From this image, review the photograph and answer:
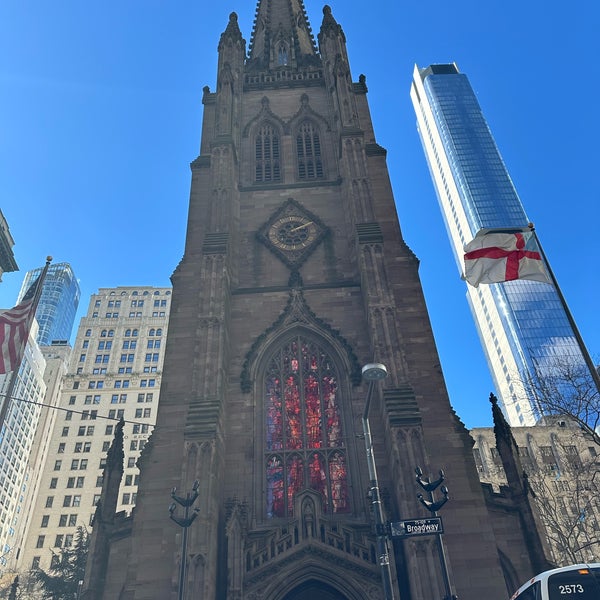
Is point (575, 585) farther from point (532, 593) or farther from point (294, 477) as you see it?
point (294, 477)

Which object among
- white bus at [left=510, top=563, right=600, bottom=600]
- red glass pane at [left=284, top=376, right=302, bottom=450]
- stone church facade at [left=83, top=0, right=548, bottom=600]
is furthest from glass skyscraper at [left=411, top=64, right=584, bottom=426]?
white bus at [left=510, top=563, right=600, bottom=600]

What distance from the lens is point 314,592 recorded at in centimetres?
1961

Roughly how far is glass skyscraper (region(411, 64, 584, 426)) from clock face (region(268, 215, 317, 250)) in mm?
66067

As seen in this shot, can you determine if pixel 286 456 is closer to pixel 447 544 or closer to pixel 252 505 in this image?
pixel 252 505

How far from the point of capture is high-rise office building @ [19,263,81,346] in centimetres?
16800

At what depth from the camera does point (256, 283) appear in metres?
28.8

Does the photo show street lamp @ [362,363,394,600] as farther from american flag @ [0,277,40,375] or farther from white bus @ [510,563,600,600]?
american flag @ [0,277,40,375]

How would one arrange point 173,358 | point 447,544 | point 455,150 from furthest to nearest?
point 455,150
point 173,358
point 447,544

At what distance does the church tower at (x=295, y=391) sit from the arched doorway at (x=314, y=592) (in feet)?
0.25

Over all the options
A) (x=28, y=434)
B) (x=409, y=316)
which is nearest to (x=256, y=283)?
(x=409, y=316)

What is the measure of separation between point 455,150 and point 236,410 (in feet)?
399

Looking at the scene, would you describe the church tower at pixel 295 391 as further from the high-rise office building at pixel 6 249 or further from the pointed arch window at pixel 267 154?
the high-rise office building at pixel 6 249

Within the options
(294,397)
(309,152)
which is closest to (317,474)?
(294,397)

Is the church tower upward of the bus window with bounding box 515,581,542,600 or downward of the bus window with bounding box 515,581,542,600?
upward
